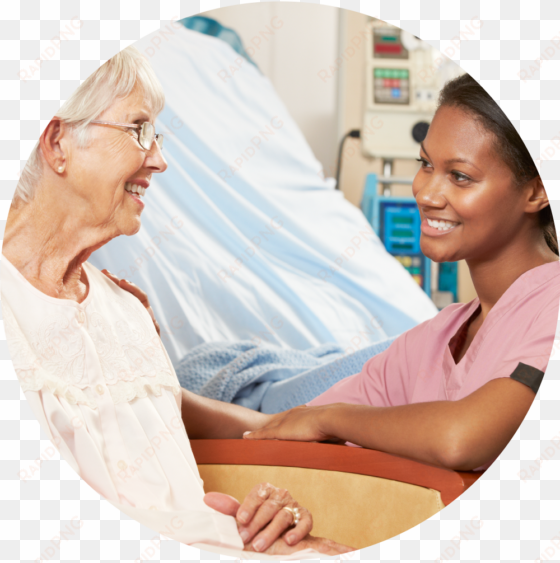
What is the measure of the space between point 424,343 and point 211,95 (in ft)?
4.72

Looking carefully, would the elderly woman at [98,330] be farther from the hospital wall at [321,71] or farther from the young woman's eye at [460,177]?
the hospital wall at [321,71]

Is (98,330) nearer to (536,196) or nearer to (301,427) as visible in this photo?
(301,427)

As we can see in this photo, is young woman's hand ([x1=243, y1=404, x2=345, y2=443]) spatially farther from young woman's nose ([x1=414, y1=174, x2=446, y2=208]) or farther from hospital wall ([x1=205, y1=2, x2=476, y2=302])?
hospital wall ([x1=205, y1=2, x2=476, y2=302])

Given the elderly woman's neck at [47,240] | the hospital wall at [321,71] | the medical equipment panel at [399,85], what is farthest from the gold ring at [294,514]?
the medical equipment panel at [399,85]

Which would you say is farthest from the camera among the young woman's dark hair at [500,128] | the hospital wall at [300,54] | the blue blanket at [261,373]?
the hospital wall at [300,54]

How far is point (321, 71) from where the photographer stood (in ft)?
9.06

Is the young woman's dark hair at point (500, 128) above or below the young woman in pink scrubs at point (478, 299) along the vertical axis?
above

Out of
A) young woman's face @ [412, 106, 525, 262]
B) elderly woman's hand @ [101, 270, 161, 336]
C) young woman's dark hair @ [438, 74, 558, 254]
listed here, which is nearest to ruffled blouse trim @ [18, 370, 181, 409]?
elderly woman's hand @ [101, 270, 161, 336]

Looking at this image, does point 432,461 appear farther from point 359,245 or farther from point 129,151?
point 359,245

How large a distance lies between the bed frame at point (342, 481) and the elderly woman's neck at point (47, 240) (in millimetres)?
320

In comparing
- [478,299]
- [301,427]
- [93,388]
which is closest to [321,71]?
[478,299]

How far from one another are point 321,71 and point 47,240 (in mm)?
2278

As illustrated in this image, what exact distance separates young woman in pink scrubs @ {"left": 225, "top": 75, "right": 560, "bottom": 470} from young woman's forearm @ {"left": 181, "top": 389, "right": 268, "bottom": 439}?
0.07 meters

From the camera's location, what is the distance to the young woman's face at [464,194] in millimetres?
784
